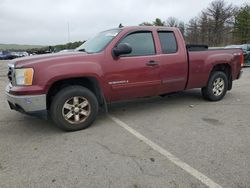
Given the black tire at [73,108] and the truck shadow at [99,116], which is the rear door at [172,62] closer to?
the truck shadow at [99,116]

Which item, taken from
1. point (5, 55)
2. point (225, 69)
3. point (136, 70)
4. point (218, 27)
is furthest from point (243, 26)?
point (136, 70)

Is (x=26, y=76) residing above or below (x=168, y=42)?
below

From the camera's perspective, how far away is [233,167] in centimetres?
341

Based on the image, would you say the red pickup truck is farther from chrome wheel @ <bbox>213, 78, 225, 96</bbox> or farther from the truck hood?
chrome wheel @ <bbox>213, 78, 225, 96</bbox>

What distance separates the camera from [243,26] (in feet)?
135

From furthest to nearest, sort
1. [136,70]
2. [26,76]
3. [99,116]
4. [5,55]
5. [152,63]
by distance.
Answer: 1. [5,55]
2. [99,116]
3. [152,63]
4. [136,70]
5. [26,76]

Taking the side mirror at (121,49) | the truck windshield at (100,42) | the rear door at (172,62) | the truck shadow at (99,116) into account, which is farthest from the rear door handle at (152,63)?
the truck shadow at (99,116)

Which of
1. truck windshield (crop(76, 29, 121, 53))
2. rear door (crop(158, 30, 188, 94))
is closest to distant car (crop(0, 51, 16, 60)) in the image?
truck windshield (crop(76, 29, 121, 53))

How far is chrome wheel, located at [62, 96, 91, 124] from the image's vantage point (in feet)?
15.6

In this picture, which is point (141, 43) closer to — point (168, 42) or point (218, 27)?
point (168, 42)

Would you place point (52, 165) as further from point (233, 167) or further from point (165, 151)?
point (233, 167)

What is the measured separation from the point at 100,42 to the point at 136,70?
3.13 feet

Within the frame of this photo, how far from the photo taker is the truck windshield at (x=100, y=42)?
17.4 ft

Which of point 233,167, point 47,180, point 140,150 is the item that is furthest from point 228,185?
point 47,180
